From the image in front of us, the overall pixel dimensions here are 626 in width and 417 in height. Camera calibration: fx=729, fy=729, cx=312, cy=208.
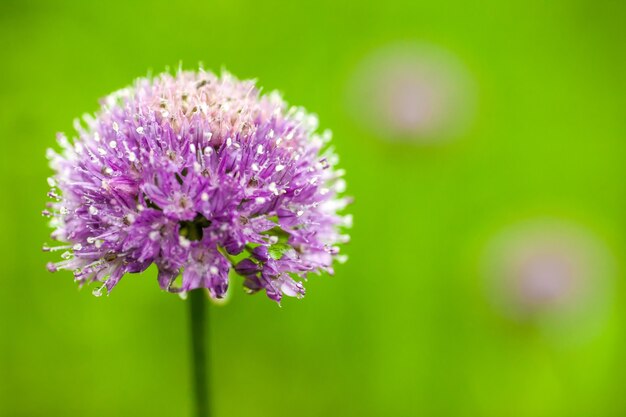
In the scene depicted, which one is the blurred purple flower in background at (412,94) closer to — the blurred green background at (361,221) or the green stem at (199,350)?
the blurred green background at (361,221)

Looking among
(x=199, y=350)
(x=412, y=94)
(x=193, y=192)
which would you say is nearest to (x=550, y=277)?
(x=412, y=94)

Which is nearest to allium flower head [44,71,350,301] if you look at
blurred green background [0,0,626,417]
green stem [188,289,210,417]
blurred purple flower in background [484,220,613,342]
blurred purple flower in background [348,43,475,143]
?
green stem [188,289,210,417]

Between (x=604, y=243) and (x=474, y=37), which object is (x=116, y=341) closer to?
(x=604, y=243)

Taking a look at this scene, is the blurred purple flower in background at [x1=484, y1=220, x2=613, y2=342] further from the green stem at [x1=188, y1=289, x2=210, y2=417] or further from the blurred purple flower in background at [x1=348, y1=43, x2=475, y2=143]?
the green stem at [x1=188, y1=289, x2=210, y2=417]

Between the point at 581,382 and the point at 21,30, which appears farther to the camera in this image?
the point at 21,30

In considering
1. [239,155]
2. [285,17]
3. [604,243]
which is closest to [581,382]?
[604,243]

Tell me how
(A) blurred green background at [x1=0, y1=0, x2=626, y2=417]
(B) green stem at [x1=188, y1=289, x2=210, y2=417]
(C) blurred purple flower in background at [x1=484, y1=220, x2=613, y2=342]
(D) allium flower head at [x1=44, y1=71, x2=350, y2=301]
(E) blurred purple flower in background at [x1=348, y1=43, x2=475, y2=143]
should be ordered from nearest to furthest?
1. (D) allium flower head at [x1=44, y1=71, x2=350, y2=301]
2. (B) green stem at [x1=188, y1=289, x2=210, y2=417]
3. (A) blurred green background at [x1=0, y1=0, x2=626, y2=417]
4. (C) blurred purple flower in background at [x1=484, y1=220, x2=613, y2=342]
5. (E) blurred purple flower in background at [x1=348, y1=43, x2=475, y2=143]
